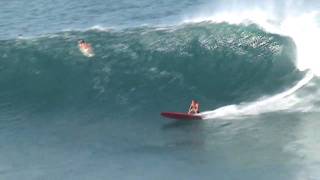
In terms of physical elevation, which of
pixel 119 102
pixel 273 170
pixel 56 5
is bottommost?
pixel 273 170

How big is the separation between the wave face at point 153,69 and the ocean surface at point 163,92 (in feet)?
0.35

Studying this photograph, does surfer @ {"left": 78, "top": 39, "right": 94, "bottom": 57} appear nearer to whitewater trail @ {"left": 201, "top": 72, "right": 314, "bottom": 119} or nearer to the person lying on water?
the person lying on water

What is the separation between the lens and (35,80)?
50562mm

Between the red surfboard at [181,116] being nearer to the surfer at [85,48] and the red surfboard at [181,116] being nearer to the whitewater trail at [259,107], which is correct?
the whitewater trail at [259,107]

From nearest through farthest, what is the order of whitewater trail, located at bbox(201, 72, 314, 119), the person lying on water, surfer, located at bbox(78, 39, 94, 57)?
whitewater trail, located at bbox(201, 72, 314, 119)
surfer, located at bbox(78, 39, 94, 57)
the person lying on water

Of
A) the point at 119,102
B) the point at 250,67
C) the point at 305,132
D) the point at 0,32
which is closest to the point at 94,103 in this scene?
the point at 119,102

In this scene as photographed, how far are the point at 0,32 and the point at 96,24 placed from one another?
728 centimetres

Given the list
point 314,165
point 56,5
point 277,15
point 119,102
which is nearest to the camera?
point 314,165

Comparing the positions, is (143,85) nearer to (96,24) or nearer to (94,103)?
(94,103)

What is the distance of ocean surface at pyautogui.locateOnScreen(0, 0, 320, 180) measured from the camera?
1443 inches

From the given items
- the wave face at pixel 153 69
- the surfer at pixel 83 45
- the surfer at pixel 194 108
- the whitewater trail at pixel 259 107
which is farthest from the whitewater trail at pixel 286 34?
the surfer at pixel 83 45

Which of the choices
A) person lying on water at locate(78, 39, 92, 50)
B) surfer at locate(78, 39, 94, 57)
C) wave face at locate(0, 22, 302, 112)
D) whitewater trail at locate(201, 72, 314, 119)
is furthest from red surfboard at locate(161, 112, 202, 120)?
person lying on water at locate(78, 39, 92, 50)

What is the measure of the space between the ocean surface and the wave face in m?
0.11

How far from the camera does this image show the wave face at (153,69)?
1811 inches
